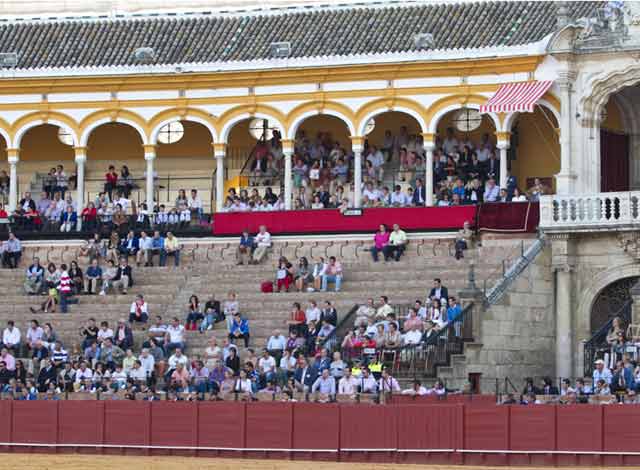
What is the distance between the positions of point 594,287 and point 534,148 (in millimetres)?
6132

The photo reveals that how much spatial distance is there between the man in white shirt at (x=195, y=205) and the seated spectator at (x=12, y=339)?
26.8 feet

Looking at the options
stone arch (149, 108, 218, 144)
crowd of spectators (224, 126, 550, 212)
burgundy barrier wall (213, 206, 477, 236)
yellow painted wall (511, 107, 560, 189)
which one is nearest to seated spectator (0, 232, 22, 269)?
stone arch (149, 108, 218, 144)

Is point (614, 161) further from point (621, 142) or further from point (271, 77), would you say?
point (271, 77)

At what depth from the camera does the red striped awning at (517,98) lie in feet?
208

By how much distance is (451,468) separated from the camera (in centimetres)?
5244

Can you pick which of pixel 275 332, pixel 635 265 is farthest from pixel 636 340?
pixel 275 332

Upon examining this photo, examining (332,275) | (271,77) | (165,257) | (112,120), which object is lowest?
(332,275)

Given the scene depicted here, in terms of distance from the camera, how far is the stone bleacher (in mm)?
60969

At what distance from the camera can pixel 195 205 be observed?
223ft

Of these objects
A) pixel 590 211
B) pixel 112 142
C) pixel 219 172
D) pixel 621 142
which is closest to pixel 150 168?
pixel 219 172

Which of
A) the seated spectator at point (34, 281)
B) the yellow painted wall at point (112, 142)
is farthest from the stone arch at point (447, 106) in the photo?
the seated spectator at point (34, 281)

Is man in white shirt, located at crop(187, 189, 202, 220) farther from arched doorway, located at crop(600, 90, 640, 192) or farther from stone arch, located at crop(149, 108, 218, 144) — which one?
arched doorway, located at crop(600, 90, 640, 192)

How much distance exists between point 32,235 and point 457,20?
13090 millimetres

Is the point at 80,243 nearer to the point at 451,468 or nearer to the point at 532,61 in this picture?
the point at 532,61
